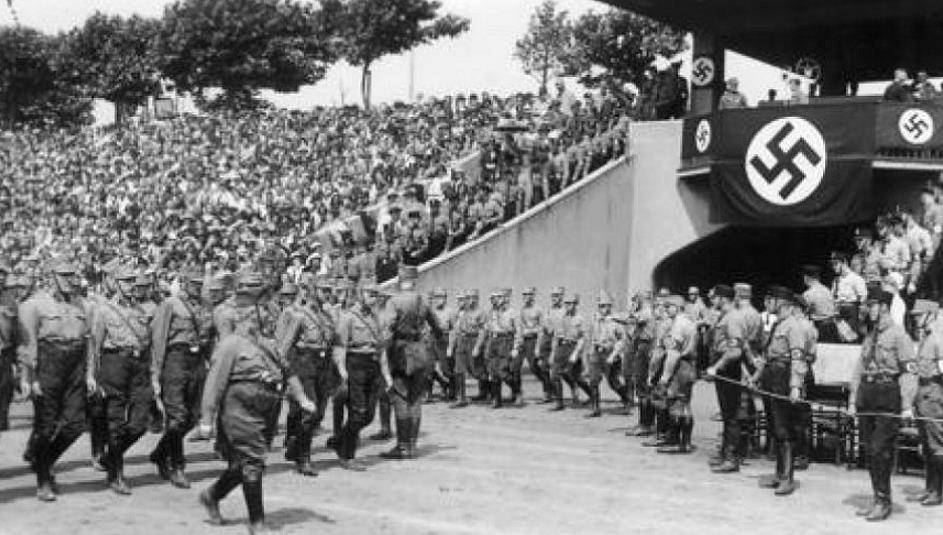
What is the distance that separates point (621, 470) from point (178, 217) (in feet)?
53.8

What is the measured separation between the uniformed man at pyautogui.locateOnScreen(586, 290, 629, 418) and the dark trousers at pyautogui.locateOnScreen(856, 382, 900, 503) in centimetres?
616

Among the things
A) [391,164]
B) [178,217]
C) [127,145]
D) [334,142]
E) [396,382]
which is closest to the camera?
[396,382]

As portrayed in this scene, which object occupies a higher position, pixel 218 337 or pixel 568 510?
pixel 218 337

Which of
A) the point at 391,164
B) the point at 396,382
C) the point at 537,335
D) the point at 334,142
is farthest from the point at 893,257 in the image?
the point at 334,142

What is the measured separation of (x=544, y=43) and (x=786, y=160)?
42489 millimetres

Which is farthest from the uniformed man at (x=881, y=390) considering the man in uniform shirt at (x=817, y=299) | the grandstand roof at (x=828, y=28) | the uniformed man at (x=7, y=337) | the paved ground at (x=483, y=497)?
the grandstand roof at (x=828, y=28)

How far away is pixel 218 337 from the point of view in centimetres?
1202

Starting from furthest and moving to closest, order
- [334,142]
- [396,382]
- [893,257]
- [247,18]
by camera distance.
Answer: [247,18]
[334,142]
[893,257]
[396,382]

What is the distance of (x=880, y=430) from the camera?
10375mm

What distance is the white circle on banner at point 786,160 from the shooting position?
20.5 metres

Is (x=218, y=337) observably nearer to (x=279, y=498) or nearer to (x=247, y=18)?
(x=279, y=498)

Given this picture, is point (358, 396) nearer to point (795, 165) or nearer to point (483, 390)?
point (483, 390)

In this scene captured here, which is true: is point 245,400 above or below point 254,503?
above

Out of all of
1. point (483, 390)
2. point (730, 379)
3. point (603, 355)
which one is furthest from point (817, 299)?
point (483, 390)
